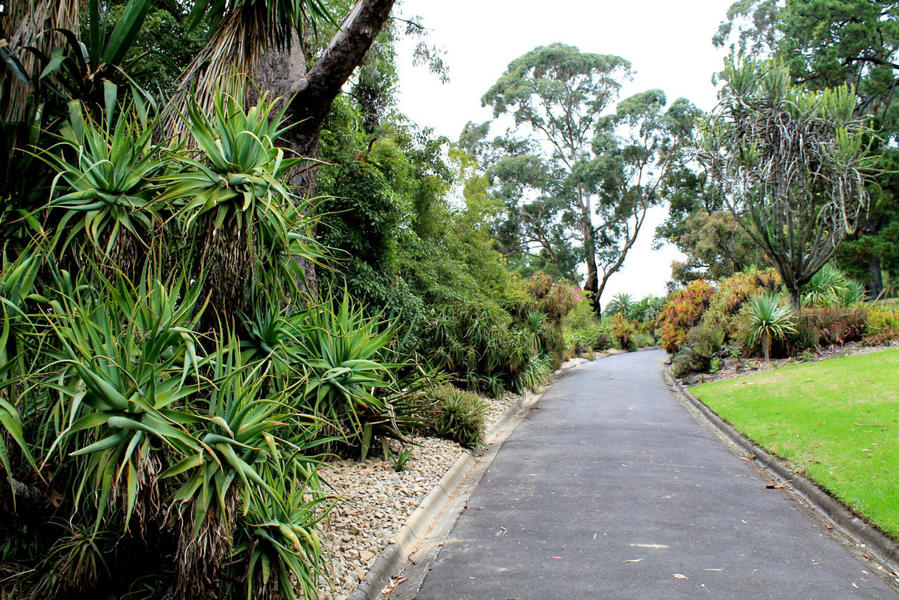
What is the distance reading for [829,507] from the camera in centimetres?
636

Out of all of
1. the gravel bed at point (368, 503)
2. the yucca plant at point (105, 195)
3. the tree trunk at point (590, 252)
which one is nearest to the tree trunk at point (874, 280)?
the tree trunk at point (590, 252)

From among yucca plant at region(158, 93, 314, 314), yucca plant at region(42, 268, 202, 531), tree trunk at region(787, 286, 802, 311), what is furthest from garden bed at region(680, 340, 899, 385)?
yucca plant at region(42, 268, 202, 531)

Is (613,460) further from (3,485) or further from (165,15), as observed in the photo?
(165,15)

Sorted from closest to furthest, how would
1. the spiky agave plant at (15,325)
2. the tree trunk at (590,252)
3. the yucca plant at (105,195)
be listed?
the spiky agave plant at (15,325) < the yucca plant at (105,195) < the tree trunk at (590,252)

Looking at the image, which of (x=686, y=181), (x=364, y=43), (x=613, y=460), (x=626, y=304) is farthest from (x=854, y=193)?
(x=626, y=304)

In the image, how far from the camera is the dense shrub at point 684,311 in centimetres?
2520

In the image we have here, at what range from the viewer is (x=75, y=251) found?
14.1ft

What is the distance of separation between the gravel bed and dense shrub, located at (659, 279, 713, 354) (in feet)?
62.8

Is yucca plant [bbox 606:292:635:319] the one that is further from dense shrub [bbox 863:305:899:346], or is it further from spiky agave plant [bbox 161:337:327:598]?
spiky agave plant [bbox 161:337:327:598]

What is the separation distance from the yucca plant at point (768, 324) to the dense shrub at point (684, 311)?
7185 millimetres

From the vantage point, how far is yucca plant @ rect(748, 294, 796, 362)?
679 inches

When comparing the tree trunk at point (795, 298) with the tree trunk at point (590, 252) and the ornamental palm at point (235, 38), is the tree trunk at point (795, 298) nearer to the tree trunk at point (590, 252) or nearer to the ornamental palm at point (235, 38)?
the ornamental palm at point (235, 38)

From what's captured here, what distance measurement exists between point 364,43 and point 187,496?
6.08 metres

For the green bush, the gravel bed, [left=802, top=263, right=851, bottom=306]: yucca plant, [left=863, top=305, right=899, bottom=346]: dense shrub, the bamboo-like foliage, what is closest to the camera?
the gravel bed
